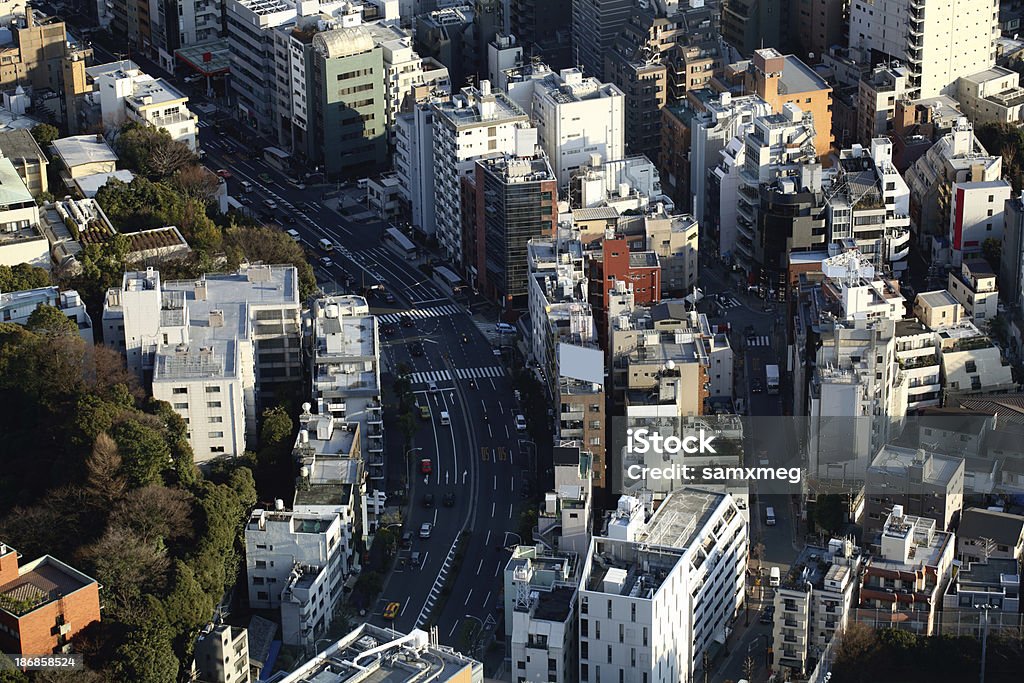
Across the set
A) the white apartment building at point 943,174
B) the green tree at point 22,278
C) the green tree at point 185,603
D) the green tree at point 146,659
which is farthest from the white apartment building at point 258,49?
the green tree at point 146,659

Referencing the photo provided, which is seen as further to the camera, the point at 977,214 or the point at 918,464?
the point at 977,214

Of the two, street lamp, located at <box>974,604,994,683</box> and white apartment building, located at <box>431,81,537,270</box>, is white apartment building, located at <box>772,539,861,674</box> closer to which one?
street lamp, located at <box>974,604,994,683</box>

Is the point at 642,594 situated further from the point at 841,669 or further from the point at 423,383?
the point at 423,383

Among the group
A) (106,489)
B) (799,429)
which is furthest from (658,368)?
(106,489)

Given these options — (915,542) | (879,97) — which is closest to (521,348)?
(915,542)

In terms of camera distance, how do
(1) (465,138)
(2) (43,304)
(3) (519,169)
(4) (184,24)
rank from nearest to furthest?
(2) (43,304) < (3) (519,169) < (1) (465,138) < (4) (184,24)

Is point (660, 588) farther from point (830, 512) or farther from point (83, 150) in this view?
point (83, 150)

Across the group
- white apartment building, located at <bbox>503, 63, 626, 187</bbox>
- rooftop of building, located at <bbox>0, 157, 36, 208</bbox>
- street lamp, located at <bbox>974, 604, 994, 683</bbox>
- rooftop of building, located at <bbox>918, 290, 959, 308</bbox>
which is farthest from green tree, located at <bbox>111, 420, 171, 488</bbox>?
white apartment building, located at <bbox>503, 63, 626, 187</bbox>
